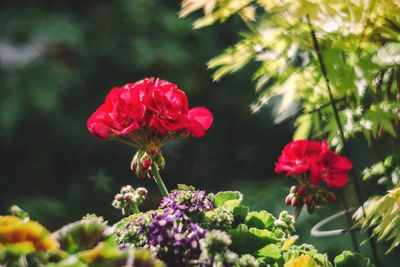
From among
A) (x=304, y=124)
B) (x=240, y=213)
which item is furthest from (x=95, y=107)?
(x=240, y=213)

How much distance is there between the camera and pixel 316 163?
51.4 inches

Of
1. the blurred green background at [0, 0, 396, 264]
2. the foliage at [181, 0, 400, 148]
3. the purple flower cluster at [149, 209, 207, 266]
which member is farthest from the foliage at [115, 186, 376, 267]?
the blurred green background at [0, 0, 396, 264]

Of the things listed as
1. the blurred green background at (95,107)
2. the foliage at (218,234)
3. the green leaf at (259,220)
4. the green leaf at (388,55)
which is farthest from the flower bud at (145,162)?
the blurred green background at (95,107)

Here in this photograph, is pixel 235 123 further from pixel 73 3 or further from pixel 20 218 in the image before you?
pixel 20 218

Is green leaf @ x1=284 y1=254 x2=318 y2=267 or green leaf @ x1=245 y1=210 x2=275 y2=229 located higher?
green leaf @ x1=245 y1=210 x2=275 y2=229

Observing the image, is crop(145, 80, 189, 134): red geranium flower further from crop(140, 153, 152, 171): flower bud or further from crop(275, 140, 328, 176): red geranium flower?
crop(275, 140, 328, 176): red geranium flower

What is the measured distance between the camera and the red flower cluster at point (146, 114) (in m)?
1.18

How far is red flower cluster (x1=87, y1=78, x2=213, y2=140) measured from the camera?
3.86 ft

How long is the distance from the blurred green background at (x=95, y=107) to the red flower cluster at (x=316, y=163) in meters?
2.61

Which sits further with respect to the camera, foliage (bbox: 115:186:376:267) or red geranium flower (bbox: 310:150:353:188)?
red geranium flower (bbox: 310:150:353:188)

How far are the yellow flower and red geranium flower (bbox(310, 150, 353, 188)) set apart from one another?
2.08 ft

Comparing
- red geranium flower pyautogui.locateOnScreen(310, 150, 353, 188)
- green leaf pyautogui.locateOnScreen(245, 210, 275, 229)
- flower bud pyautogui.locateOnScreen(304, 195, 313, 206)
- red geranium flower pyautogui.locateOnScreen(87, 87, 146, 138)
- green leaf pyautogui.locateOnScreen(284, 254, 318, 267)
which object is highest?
red geranium flower pyautogui.locateOnScreen(87, 87, 146, 138)

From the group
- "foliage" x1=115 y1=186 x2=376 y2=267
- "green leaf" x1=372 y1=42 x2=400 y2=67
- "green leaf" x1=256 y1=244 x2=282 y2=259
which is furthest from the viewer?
"green leaf" x1=372 y1=42 x2=400 y2=67

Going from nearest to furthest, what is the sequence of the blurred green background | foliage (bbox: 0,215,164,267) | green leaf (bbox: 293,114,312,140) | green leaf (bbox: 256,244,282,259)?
foliage (bbox: 0,215,164,267) → green leaf (bbox: 256,244,282,259) → green leaf (bbox: 293,114,312,140) → the blurred green background
